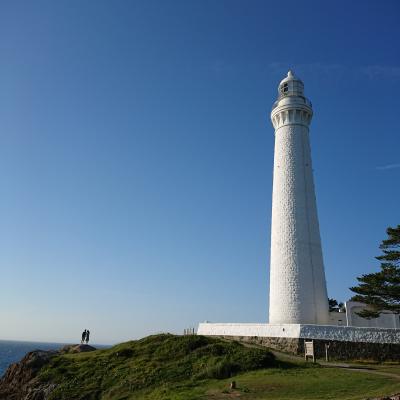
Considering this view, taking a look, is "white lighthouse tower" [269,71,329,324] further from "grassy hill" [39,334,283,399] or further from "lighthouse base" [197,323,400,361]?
"grassy hill" [39,334,283,399]

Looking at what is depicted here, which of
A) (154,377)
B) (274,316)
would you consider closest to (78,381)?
(154,377)

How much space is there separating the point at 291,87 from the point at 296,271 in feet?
47.9

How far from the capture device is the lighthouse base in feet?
71.3

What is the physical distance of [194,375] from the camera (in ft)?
55.9

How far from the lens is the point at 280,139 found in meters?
31.0

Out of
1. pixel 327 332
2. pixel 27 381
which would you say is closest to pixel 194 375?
pixel 327 332

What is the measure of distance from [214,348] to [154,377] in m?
3.55

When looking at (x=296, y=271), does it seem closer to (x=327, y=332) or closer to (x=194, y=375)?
(x=327, y=332)

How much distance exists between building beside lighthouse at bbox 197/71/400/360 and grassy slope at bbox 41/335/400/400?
4.79 meters

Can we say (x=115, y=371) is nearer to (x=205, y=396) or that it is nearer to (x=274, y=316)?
(x=205, y=396)

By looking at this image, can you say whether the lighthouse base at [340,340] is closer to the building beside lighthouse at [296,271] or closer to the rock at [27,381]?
the building beside lighthouse at [296,271]

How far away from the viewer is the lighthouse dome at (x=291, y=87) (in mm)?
31875

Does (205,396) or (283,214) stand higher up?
(283,214)

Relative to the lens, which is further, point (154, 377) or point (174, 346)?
point (174, 346)
